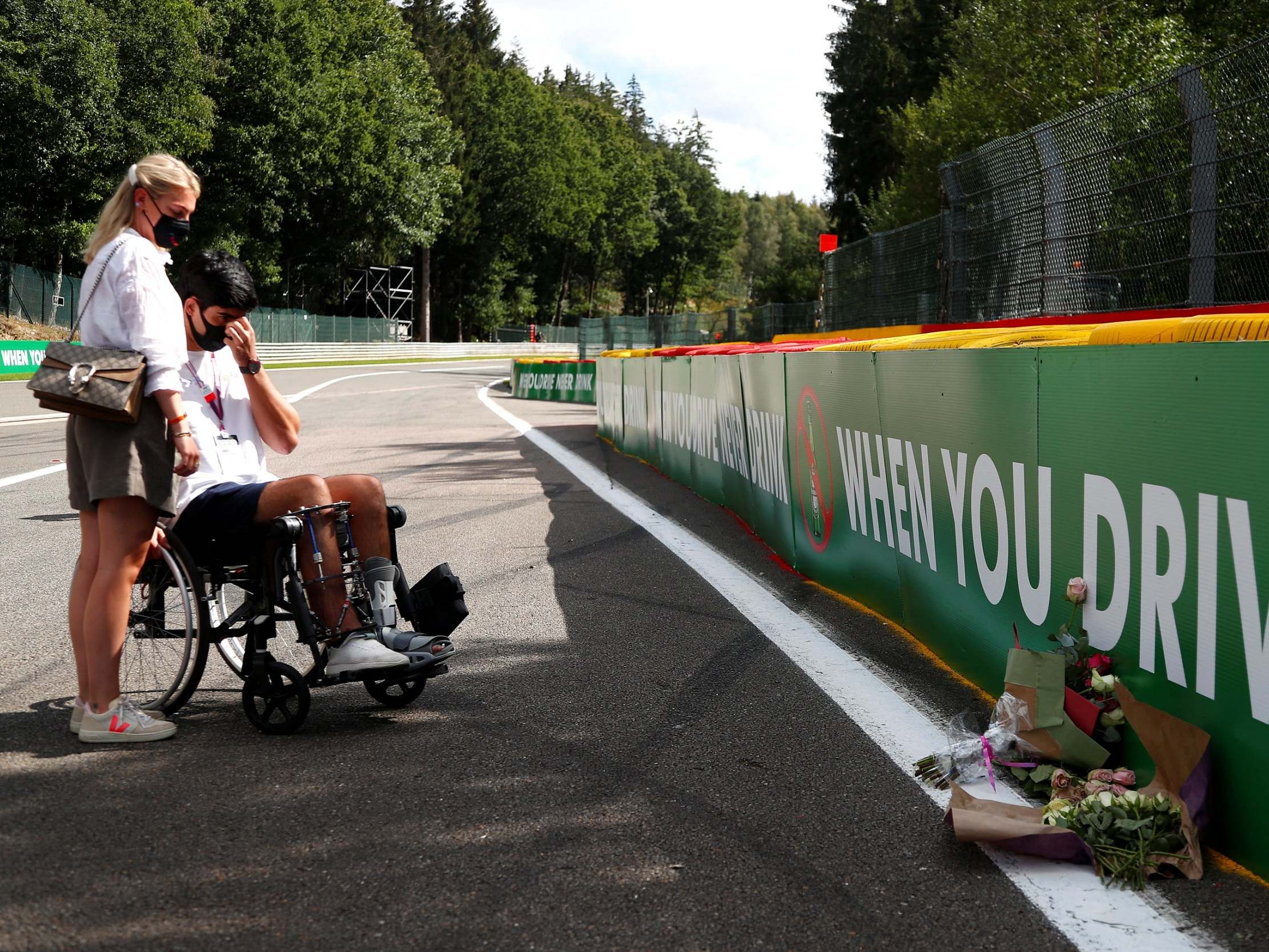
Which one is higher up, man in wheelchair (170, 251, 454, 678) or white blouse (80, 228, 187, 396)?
white blouse (80, 228, 187, 396)

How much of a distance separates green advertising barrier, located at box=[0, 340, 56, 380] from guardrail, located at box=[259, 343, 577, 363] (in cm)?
1790

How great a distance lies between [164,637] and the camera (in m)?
4.39

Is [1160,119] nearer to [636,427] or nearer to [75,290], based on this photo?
[636,427]

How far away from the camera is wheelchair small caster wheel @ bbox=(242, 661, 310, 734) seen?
413 cm

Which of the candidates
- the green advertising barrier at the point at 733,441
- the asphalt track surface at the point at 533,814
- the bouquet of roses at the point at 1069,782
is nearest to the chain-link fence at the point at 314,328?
the green advertising barrier at the point at 733,441

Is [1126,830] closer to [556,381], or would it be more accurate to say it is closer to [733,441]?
[733,441]

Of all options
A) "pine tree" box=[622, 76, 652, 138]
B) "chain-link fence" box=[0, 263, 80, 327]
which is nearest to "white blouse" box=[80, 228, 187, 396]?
"chain-link fence" box=[0, 263, 80, 327]

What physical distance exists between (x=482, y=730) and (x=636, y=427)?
10308 millimetres

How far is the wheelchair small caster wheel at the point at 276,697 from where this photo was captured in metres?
4.13

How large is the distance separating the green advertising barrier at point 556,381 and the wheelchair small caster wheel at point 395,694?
23.4 m

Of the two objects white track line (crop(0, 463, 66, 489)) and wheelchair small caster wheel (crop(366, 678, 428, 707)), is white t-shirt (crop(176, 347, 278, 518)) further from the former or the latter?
white track line (crop(0, 463, 66, 489))

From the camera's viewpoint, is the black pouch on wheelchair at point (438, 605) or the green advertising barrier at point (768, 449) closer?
the black pouch on wheelchair at point (438, 605)

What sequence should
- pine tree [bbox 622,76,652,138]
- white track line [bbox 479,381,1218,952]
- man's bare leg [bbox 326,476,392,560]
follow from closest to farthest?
white track line [bbox 479,381,1218,952] < man's bare leg [bbox 326,476,392,560] < pine tree [bbox 622,76,652,138]

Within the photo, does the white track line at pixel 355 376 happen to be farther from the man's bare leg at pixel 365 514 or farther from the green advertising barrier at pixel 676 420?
the man's bare leg at pixel 365 514
